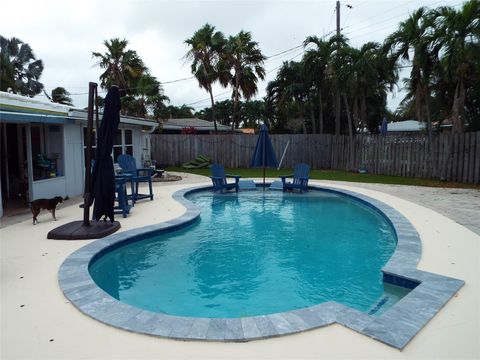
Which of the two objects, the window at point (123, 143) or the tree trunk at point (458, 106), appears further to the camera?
the window at point (123, 143)

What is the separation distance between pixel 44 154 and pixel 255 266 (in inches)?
293

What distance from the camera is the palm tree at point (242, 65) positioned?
68.5 ft

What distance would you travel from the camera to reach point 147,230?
6441mm

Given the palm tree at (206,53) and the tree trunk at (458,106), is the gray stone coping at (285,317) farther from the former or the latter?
the palm tree at (206,53)

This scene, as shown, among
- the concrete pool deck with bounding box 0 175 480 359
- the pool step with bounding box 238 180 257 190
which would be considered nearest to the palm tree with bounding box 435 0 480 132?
the pool step with bounding box 238 180 257 190

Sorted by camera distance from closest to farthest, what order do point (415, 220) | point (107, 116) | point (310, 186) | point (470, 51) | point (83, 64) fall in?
point (107, 116), point (415, 220), point (470, 51), point (310, 186), point (83, 64)

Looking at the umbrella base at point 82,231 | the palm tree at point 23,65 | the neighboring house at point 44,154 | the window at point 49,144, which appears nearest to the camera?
the umbrella base at point 82,231

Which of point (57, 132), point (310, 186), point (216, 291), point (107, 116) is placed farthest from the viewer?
point (310, 186)

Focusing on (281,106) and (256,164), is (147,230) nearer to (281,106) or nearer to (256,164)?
(256,164)

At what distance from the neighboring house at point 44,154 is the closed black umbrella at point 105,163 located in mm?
3180

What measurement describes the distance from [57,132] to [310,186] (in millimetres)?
7902

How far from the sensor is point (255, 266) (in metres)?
5.30

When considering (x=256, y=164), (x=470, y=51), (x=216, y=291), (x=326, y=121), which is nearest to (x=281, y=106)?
(x=326, y=121)

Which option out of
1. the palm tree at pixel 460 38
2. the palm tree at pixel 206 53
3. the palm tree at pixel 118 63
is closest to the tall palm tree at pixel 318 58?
the palm tree at pixel 206 53
